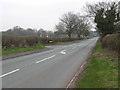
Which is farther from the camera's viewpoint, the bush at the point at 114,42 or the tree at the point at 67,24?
the tree at the point at 67,24

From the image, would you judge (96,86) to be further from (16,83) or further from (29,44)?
(29,44)

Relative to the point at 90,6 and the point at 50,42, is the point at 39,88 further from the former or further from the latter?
the point at 50,42

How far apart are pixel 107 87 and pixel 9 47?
24054mm

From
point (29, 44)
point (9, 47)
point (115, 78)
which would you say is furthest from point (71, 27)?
A: point (115, 78)

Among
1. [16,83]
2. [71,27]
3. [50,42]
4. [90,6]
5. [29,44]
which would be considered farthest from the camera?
[71,27]

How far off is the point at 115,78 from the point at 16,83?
163 inches

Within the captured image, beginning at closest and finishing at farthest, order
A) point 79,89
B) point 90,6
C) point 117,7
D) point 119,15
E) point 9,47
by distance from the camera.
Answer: point 79,89 < point 9,47 < point 119,15 < point 117,7 < point 90,6

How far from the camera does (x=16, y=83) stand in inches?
358

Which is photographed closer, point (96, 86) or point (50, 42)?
point (96, 86)

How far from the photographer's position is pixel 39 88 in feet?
26.9

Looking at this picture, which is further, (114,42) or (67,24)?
(67,24)

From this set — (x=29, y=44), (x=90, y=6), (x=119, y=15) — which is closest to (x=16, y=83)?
(x=29, y=44)

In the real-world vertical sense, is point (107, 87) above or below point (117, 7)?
below

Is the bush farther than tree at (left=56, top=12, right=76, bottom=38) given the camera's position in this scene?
No
